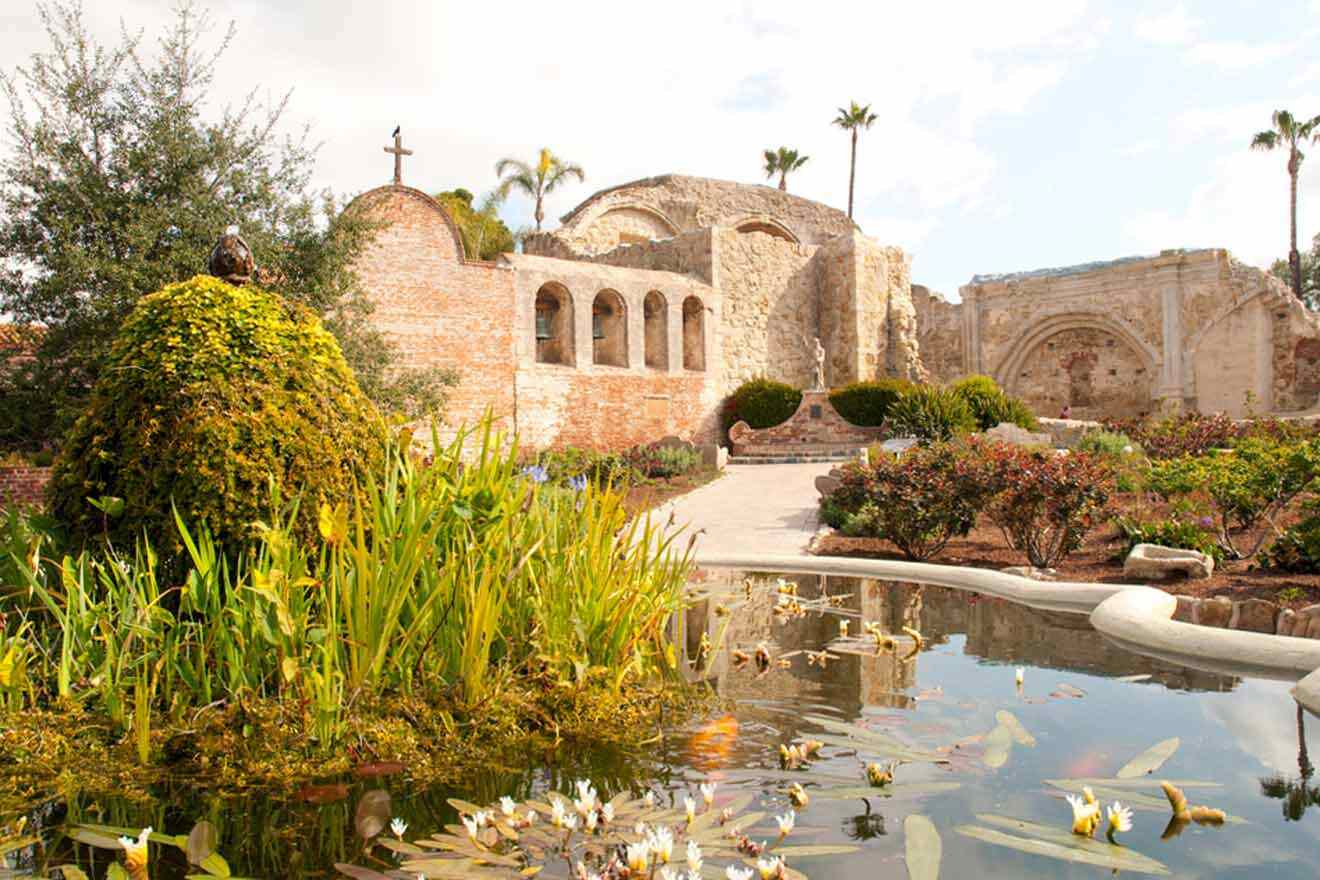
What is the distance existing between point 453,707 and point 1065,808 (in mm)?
1746

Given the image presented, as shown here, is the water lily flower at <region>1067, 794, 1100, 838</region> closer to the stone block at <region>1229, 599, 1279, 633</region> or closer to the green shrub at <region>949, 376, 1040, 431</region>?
the stone block at <region>1229, 599, 1279, 633</region>

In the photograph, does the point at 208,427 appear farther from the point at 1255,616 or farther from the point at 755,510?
the point at 755,510

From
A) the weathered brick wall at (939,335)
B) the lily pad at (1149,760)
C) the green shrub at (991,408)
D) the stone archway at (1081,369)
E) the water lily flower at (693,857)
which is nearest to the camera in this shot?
the water lily flower at (693,857)

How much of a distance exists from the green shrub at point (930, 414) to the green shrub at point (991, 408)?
12.0 inches

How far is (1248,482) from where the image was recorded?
7.02 metres

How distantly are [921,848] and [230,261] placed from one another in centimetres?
326

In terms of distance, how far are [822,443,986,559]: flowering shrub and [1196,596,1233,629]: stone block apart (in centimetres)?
367

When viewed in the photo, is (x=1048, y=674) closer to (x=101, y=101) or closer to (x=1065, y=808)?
(x=1065, y=808)

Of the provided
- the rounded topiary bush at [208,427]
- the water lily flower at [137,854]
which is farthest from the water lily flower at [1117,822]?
the rounded topiary bush at [208,427]

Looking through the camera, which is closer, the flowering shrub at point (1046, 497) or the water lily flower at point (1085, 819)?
the water lily flower at point (1085, 819)

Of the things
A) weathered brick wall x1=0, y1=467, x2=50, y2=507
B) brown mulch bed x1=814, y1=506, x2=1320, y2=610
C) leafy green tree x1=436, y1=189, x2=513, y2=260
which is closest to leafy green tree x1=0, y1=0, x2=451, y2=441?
weathered brick wall x1=0, y1=467, x2=50, y2=507

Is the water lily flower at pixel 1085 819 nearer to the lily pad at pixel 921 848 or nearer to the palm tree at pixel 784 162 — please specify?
the lily pad at pixel 921 848

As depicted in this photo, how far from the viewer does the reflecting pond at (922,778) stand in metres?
1.99

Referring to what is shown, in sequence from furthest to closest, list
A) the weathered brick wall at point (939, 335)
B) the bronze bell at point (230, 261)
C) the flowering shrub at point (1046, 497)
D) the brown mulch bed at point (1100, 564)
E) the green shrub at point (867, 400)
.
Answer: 1. the weathered brick wall at point (939, 335)
2. the green shrub at point (867, 400)
3. the flowering shrub at point (1046, 497)
4. the brown mulch bed at point (1100, 564)
5. the bronze bell at point (230, 261)
